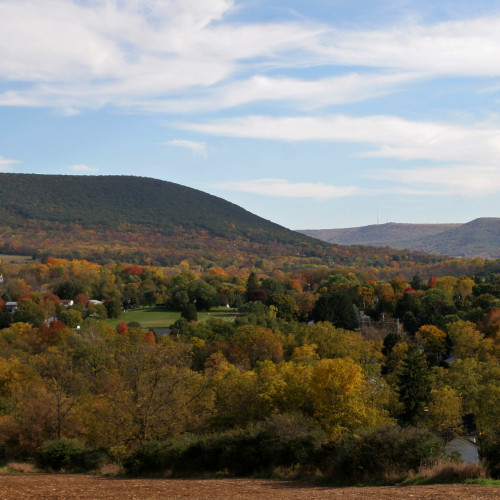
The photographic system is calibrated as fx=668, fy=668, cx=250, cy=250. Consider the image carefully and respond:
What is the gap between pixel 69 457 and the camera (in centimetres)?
2203

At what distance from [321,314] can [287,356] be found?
21.6 m

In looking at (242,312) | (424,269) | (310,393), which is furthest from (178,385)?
(424,269)

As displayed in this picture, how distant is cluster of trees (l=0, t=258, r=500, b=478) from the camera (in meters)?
26.0

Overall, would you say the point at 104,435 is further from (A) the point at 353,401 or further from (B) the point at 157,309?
(B) the point at 157,309

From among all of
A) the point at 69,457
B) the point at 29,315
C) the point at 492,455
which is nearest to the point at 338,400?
the point at 69,457

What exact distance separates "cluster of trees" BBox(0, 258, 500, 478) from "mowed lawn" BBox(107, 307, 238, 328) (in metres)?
1.78

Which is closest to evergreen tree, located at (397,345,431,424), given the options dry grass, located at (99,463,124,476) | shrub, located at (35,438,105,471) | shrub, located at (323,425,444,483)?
dry grass, located at (99,463,124,476)

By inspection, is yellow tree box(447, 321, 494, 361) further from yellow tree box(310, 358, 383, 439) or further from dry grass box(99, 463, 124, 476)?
dry grass box(99, 463, 124, 476)

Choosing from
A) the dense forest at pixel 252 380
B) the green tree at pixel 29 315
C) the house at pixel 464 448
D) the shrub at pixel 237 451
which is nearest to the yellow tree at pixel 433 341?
the dense forest at pixel 252 380

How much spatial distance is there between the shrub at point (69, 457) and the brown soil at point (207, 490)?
342 centimetres

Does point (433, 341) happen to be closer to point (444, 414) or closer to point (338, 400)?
point (444, 414)

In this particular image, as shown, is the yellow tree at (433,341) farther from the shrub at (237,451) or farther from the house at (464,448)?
the shrub at (237,451)

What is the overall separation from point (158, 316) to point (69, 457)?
61352 mm

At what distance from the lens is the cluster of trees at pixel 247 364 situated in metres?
26.0
